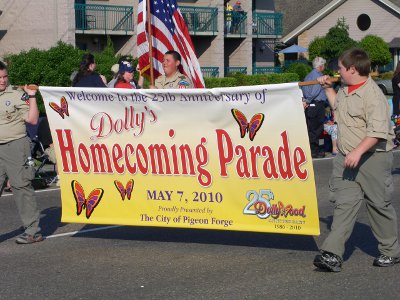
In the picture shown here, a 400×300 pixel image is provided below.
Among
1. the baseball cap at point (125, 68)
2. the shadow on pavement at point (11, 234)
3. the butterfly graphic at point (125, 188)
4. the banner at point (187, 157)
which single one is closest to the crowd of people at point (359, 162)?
the banner at point (187, 157)

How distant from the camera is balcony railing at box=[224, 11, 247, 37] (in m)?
39.8

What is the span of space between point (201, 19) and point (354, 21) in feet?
59.3

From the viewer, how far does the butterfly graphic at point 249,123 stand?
26.0ft

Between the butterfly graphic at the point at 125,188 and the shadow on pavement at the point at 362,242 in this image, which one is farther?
the butterfly graphic at the point at 125,188

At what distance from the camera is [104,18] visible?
3391 cm

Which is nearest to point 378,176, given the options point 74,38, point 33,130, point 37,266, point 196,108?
point 196,108

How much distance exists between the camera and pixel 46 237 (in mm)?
9320

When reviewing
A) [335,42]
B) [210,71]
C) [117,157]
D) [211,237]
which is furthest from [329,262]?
[335,42]

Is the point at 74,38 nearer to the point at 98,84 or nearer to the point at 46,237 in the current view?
the point at 98,84

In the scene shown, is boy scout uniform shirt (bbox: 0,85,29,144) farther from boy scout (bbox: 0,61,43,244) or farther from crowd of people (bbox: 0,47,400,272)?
crowd of people (bbox: 0,47,400,272)

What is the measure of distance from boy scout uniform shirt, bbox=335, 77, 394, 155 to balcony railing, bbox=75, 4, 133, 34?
26171mm

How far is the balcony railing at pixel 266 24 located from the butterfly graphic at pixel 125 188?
34.2 meters

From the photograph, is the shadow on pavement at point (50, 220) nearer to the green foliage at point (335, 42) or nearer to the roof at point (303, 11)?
the green foliage at point (335, 42)

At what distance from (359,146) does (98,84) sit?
253 inches
